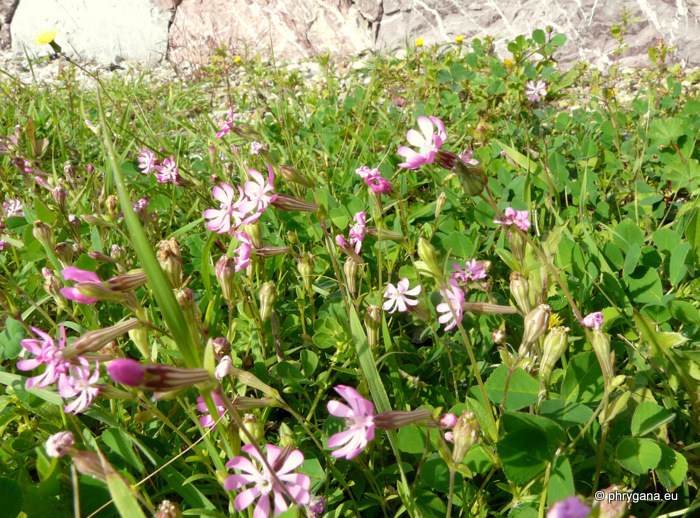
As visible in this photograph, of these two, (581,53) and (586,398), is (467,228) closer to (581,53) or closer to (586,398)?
(586,398)

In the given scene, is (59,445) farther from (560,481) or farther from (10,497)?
(560,481)

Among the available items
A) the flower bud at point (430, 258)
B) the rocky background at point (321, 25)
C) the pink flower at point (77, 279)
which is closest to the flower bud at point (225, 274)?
the pink flower at point (77, 279)

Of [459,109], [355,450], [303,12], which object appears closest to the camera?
[355,450]

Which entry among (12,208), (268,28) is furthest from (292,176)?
(268,28)

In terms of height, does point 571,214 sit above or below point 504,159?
below

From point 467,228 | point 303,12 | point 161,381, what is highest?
point 303,12

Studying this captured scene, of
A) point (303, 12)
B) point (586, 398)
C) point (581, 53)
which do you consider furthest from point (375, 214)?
point (303, 12)

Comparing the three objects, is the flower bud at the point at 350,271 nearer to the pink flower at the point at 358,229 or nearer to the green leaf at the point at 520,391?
the pink flower at the point at 358,229

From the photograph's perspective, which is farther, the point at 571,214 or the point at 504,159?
→ the point at 504,159

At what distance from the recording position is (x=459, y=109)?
2631 millimetres

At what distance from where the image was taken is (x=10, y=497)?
0.88m

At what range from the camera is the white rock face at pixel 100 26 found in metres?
6.54

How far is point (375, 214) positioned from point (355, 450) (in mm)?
918

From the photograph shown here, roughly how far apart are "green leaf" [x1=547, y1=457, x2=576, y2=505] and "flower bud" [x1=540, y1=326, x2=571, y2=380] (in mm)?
158
